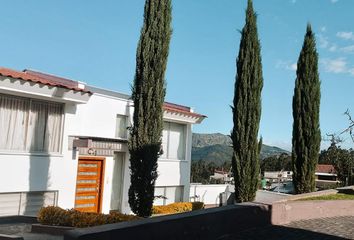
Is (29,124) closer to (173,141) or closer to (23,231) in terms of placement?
(23,231)

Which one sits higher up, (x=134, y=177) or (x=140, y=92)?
(x=140, y=92)

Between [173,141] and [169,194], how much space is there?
2.60m

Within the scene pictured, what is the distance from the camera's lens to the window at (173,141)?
21.4 metres

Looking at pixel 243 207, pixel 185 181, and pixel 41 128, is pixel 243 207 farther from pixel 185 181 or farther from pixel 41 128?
pixel 185 181

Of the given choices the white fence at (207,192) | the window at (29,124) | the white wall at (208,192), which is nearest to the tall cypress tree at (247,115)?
the window at (29,124)

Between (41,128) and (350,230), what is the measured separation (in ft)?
32.4

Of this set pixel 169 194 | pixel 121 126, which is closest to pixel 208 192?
pixel 169 194

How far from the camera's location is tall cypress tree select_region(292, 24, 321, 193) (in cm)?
1878

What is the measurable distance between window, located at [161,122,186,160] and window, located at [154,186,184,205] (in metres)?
1.54

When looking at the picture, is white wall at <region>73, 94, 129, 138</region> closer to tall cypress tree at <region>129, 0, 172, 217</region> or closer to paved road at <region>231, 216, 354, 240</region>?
tall cypress tree at <region>129, 0, 172, 217</region>

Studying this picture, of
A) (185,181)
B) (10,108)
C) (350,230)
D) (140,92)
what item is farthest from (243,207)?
(185,181)

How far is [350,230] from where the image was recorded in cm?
1086

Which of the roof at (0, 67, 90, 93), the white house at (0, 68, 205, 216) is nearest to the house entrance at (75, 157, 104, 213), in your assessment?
the white house at (0, 68, 205, 216)

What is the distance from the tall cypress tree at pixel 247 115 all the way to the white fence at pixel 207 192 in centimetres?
875
